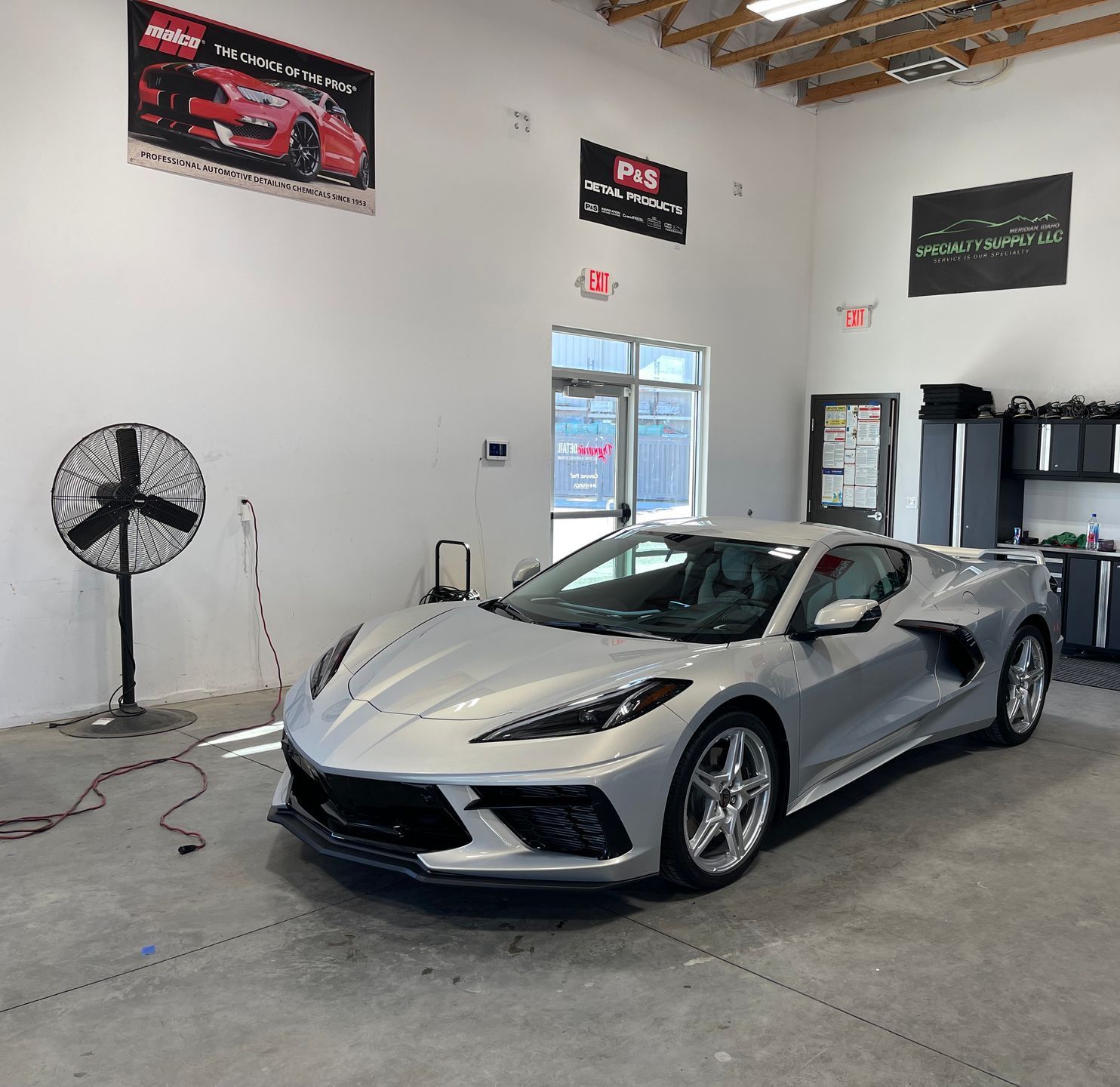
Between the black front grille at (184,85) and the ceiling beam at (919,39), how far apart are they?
455 centimetres

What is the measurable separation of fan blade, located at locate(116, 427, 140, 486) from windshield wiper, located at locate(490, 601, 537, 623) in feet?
6.65

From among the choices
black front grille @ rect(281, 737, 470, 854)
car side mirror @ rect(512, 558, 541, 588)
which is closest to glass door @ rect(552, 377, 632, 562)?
car side mirror @ rect(512, 558, 541, 588)

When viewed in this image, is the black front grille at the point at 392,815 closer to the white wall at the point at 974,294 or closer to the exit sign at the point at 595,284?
the exit sign at the point at 595,284

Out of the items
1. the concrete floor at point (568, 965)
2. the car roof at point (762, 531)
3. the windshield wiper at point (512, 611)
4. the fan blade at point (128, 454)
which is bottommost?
the concrete floor at point (568, 965)

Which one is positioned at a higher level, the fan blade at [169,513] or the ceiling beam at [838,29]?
the ceiling beam at [838,29]

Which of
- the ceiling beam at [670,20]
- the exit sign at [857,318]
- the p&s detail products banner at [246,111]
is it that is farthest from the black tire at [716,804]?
the exit sign at [857,318]

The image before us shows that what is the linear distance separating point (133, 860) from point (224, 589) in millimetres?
2575

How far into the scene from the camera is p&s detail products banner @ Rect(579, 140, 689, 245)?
290 inches

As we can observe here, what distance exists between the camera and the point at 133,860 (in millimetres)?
3135

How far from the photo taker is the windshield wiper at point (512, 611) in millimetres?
3475

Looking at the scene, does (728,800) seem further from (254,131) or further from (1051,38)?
(1051,38)

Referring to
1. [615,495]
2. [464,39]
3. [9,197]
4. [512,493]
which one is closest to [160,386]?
[9,197]

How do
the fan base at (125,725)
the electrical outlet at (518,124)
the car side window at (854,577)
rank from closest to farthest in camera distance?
the car side window at (854,577)
the fan base at (125,725)
the electrical outlet at (518,124)

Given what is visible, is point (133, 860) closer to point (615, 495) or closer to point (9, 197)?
point (9, 197)
